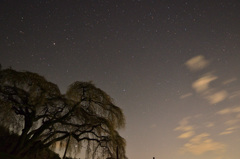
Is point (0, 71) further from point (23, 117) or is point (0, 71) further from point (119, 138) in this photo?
point (119, 138)

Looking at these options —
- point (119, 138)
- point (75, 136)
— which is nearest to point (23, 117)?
point (75, 136)

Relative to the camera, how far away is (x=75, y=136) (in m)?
14.1

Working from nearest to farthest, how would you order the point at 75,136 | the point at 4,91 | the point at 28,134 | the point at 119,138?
1. the point at 4,91
2. the point at 28,134
3. the point at 75,136
4. the point at 119,138

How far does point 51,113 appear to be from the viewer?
14.5 meters

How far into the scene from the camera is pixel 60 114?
1446 cm

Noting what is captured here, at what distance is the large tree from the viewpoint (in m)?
12.6

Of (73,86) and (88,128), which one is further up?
(73,86)

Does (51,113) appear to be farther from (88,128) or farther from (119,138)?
(119,138)

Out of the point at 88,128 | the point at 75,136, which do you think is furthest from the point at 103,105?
the point at 75,136

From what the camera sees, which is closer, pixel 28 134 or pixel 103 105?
pixel 28 134

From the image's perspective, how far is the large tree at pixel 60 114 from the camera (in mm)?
12594

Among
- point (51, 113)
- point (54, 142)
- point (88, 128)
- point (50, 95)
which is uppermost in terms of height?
point (50, 95)

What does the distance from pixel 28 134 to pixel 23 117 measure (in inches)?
56.2

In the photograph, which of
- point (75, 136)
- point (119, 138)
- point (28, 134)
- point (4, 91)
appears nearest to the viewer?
point (4, 91)
